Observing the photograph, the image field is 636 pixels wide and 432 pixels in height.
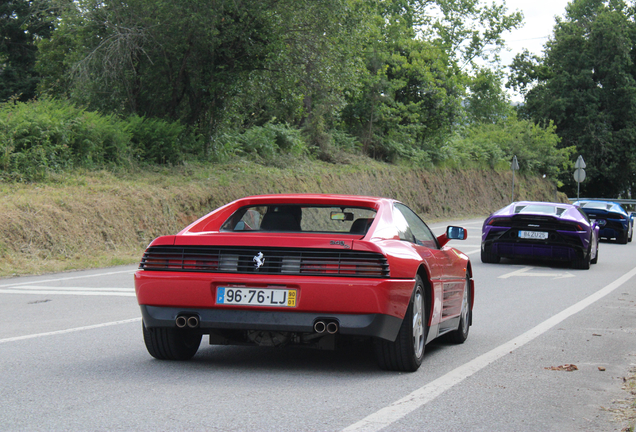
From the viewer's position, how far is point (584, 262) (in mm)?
15523

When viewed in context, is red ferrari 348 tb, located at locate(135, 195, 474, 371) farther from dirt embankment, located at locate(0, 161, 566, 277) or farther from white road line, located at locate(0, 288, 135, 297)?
dirt embankment, located at locate(0, 161, 566, 277)

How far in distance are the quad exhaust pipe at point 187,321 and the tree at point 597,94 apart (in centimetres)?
5789

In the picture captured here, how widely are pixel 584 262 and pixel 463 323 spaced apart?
891 centimetres

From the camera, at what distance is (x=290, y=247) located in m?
5.56

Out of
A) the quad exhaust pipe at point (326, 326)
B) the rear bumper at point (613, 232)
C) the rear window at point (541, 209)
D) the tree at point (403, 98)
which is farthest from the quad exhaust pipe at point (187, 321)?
the tree at point (403, 98)

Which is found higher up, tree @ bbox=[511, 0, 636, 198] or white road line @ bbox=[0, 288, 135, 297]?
tree @ bbox=[511, 0, 636, 198]

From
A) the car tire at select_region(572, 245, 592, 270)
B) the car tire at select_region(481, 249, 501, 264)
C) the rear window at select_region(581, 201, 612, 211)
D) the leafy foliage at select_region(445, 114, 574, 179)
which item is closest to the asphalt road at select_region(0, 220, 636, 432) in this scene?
the car tire at select_region(572, 245, 592, 270)

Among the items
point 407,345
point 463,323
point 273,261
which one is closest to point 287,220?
point 273,261

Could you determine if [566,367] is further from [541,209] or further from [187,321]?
[541,209]

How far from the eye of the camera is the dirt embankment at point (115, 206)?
14.9m

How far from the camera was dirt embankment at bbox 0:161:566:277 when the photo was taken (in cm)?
1491

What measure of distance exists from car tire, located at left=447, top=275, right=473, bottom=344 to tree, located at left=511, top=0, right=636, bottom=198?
55222mm

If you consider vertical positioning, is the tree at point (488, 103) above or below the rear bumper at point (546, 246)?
above

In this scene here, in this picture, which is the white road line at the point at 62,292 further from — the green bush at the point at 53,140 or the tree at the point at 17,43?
the tree at the point at 17,43
